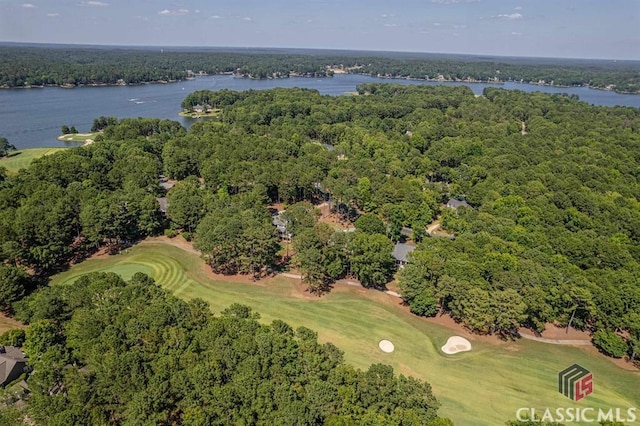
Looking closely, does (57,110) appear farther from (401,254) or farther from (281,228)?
(401,254)

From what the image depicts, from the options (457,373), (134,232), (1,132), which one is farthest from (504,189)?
(1,132)

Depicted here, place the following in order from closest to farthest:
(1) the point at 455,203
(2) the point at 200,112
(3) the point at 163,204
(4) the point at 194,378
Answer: (4) the point at 194,378 → (3) the point at 163,204 → (1) the point at 455,203 → (2) the point at 200,112

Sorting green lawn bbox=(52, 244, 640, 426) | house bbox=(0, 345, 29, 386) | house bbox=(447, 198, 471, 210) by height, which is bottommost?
green lawn bbox=(52, 244, 640, 426)

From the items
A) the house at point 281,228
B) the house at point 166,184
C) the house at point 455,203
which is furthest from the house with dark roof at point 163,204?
the house at point 455,203

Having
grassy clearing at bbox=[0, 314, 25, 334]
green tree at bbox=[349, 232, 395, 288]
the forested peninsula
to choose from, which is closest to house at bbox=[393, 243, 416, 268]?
the forested peninsula

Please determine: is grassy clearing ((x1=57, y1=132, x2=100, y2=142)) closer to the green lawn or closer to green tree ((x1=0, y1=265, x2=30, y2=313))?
the green lawn

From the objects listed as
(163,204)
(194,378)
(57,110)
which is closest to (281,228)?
(163,204)
